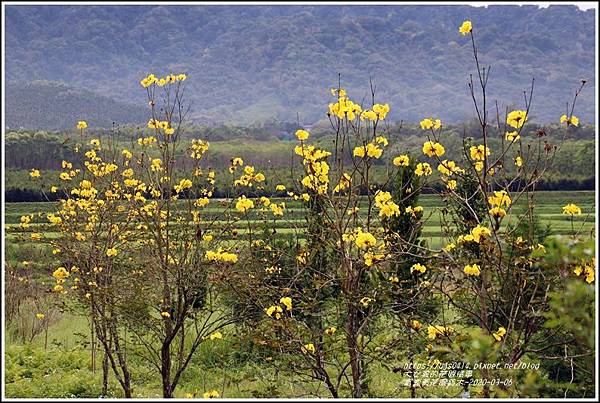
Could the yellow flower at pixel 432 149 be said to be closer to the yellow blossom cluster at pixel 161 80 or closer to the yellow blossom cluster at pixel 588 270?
the yellow blossom cluster at pixel 588 270

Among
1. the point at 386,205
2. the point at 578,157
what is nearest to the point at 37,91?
the point at 578,157

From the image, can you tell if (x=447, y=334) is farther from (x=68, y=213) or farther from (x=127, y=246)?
(x=68, y=213)

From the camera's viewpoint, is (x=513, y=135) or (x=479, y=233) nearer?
(x=479, y=233)

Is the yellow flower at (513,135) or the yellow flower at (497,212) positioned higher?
the yellow flower at (513,135)

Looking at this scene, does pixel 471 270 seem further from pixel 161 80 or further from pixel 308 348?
pixel 161 80

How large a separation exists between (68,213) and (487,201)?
5319mm

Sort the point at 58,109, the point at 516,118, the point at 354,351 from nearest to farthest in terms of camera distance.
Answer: the point at 516,118
the point at 354,351
the point at 58,109

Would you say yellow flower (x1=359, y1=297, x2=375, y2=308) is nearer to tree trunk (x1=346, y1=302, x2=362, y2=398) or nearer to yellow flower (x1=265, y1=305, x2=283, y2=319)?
tree trunk (x1=346, y1=302, x2=362, y2=398)

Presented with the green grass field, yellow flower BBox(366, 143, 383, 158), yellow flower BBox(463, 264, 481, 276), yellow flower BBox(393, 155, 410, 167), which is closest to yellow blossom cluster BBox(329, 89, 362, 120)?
yellow flower BBox(366, 143, 383, 158)

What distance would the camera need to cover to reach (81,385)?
28.5 ft

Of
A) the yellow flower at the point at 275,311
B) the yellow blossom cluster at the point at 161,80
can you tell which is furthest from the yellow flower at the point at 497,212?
the yellow blossom cluster at the point at 161,80

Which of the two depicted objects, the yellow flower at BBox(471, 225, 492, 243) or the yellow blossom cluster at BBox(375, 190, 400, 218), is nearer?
the yellow flower at BBox(471, 225, 492, 243)

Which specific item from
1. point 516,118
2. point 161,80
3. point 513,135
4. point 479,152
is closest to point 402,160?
point 479,152

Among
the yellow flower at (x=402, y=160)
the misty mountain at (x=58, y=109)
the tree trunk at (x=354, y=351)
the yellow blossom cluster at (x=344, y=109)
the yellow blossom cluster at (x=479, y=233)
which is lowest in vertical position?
the tree trunk at (x=354, y=351)
